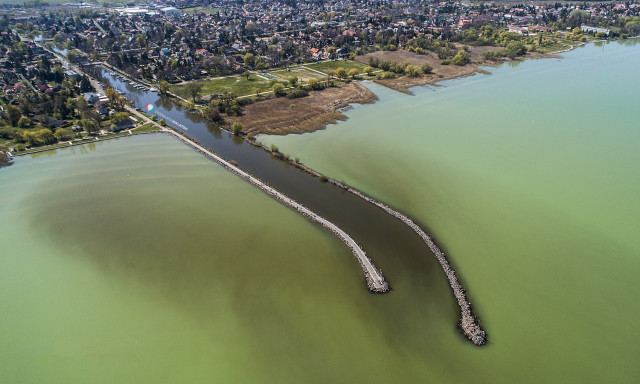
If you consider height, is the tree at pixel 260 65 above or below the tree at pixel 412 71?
above

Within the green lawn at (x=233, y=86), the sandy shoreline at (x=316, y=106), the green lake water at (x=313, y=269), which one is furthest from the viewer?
the green lawn at (x=233, y=86)

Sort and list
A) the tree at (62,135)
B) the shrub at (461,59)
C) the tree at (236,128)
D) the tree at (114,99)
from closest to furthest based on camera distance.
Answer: the tree at (62,135)
the tree at (236,128)
the tree at (114,99)
the shrub at (461,59)

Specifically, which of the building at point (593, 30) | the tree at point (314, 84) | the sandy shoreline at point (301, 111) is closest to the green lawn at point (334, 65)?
the tree at point (314, 84)

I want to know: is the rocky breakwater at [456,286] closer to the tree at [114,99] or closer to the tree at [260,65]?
the tree at [114,99]

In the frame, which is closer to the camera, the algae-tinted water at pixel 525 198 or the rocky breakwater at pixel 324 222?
the algae-tinted water at pixel 525 198

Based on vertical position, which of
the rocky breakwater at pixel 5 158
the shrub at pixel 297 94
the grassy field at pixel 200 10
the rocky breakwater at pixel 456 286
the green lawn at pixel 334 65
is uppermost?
the grassy field at pixel 200 10

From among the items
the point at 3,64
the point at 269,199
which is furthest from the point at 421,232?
the point at 3,64
